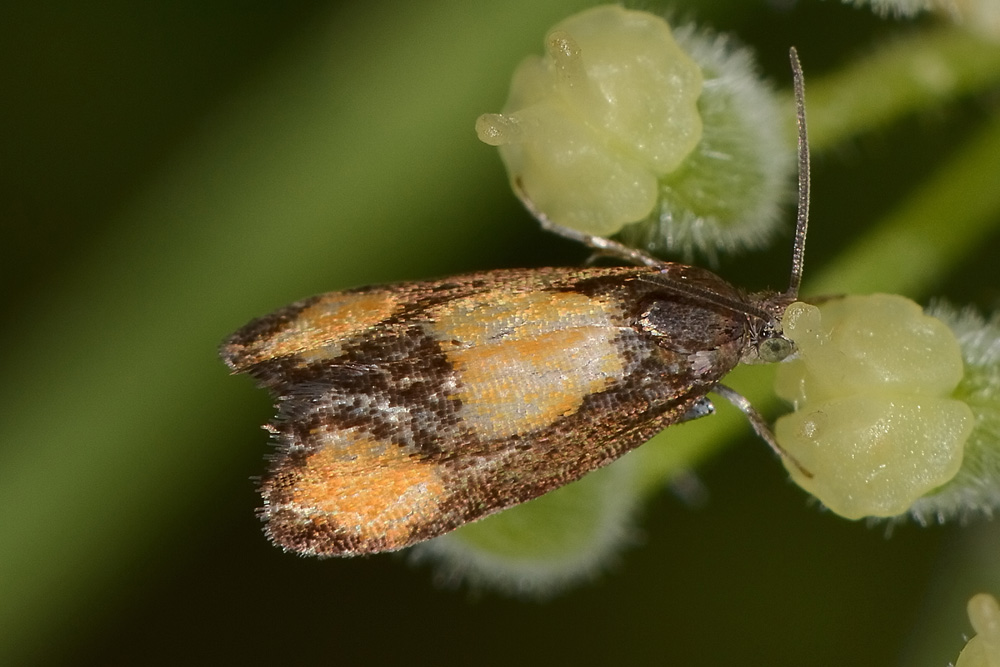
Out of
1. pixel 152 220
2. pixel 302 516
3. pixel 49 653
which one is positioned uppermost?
pixel 152 220

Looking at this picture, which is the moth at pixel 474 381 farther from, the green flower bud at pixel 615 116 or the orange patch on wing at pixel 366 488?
the green flower bud at pixel 615 116

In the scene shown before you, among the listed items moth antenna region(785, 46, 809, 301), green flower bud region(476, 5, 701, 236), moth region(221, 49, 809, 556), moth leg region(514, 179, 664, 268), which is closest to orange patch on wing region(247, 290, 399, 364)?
moth region(221, 49, 809, 556)

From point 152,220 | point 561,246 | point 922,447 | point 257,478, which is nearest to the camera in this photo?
point 922,447

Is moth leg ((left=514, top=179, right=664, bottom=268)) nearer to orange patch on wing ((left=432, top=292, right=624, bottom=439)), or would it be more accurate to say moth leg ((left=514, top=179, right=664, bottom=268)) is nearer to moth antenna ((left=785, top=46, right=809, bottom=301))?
orange patch on wing ((left=432, top=292, right=624, bottom=439))

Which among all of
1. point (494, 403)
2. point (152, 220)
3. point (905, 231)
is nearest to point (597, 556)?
point (494, 403)

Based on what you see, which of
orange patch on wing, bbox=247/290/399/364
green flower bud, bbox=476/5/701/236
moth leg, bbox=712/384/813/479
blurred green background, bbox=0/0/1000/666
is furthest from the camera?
blurred green background, bbox=0/0/1000/666

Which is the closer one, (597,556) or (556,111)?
(556,111)

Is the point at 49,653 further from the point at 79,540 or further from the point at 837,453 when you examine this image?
the point at 837,453
